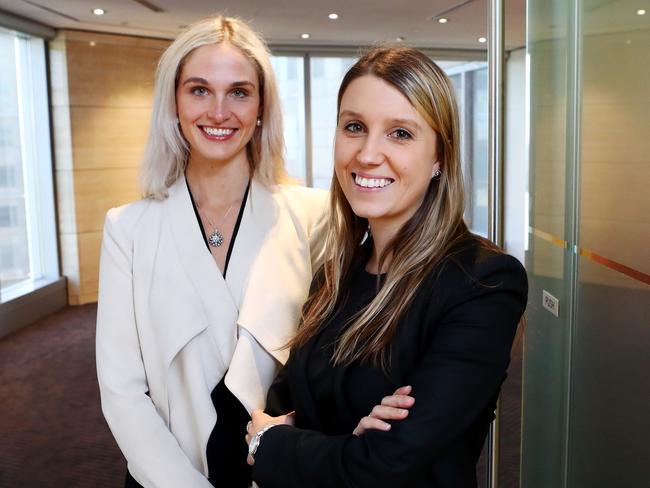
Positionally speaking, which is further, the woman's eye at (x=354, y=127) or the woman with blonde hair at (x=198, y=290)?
the woman with blonde hair at (x=198, y=290)

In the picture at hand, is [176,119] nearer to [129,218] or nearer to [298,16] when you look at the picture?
[129,218]

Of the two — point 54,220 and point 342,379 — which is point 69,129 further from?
point 342,379

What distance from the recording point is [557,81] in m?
2.07

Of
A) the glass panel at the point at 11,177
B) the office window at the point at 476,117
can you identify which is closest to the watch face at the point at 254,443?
the glass panel at the point at 11,177

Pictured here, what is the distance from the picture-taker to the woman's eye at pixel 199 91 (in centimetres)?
185

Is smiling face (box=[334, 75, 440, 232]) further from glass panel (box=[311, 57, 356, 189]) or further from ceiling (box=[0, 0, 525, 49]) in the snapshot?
glass panel (box=[311, 57, 356, 189])

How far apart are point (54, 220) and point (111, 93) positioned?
171 centimetres

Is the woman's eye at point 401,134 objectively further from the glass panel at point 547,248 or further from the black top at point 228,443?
the glass panel at point 547,248

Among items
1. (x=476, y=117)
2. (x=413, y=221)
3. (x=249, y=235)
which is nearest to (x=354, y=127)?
(x=413, y=221)

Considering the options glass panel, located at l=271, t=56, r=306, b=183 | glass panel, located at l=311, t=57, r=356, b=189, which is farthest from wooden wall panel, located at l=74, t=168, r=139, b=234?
glass panel, located at l=311, t=57, r=356, b=189

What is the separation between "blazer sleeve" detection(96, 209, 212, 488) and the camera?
1.75 metres

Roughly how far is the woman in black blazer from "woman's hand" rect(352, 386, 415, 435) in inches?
0.5

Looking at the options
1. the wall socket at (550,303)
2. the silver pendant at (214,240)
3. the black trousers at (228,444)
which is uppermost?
the silver pendant at (214,240)

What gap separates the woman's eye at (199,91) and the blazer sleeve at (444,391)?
35.2 inches
